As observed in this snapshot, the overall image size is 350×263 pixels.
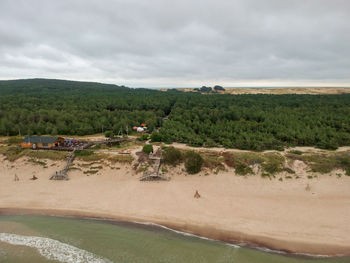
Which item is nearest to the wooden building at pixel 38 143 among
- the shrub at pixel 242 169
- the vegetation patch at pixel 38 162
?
the vegetation patch at pixel 38 162

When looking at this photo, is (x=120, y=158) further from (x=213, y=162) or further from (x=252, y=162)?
(x=252, y=162)

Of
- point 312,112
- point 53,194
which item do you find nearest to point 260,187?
point 53,194

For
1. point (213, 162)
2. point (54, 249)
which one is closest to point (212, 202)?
point (213, 162)

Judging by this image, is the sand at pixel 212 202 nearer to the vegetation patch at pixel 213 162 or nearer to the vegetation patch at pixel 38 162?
the vegetation patch at pixel 38 162

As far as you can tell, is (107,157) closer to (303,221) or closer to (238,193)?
(238,193)

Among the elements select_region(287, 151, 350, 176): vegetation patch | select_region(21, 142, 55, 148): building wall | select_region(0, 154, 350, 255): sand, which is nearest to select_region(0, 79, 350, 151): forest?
select_region(287, 151, 350, 176): vegetation patch

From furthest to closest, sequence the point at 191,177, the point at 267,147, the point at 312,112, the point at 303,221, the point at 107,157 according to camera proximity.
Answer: the point at 312,112, the point at 267,147, the point at 107,157, the point at 191,177, the point at 303,221

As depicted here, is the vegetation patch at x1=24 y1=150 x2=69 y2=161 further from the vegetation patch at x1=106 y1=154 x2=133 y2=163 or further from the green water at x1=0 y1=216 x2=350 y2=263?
→ the green water at x1=0 y1=216 x2=350 y2=263
